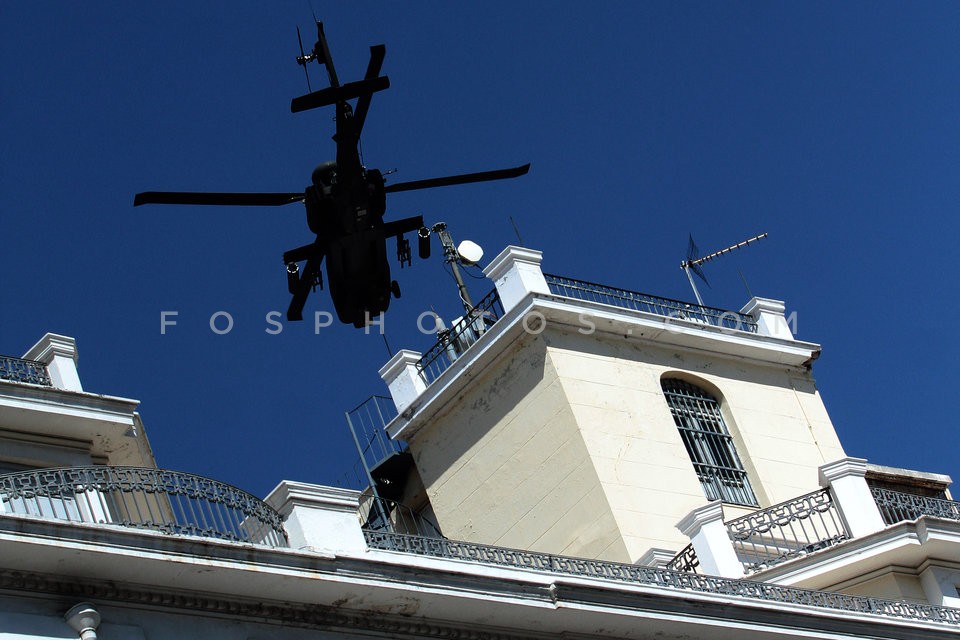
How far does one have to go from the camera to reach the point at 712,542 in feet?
81.2

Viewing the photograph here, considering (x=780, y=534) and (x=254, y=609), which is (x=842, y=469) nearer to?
(x=780, y=534)

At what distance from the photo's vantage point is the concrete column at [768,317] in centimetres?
3269

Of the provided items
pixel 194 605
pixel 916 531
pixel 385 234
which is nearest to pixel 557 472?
pixel 916 531

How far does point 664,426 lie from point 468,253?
5776mm

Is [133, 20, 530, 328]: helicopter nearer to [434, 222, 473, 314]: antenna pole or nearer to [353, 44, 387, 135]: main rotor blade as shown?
[353, 44, 387, 135]: main rotor blade

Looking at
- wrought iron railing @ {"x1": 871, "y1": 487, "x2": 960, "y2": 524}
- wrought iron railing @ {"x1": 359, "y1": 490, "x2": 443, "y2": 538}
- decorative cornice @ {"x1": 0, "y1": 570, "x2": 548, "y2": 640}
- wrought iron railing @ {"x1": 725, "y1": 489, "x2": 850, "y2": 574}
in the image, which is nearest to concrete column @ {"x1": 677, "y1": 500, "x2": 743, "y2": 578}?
wrought iron railing @ {"x1": 725, "y1": 489, "x2": 850, "y2": 574}

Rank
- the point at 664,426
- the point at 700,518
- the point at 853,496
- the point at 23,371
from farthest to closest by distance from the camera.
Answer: the point at 664,426
the point at 853,496
the point at 700,518
the point at 23,371

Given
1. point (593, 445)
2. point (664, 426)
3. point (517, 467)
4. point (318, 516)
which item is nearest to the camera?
point (318, 516)

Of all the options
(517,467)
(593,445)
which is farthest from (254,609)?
(517,467)

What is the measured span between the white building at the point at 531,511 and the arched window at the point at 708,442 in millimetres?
42

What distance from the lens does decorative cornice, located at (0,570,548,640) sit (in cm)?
1766

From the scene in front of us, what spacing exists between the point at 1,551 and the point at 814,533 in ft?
45.1

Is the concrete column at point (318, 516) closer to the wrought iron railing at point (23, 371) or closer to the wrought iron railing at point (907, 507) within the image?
the wrought iron railing at point (23, 371)

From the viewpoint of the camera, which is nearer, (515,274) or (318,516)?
(318,516)
